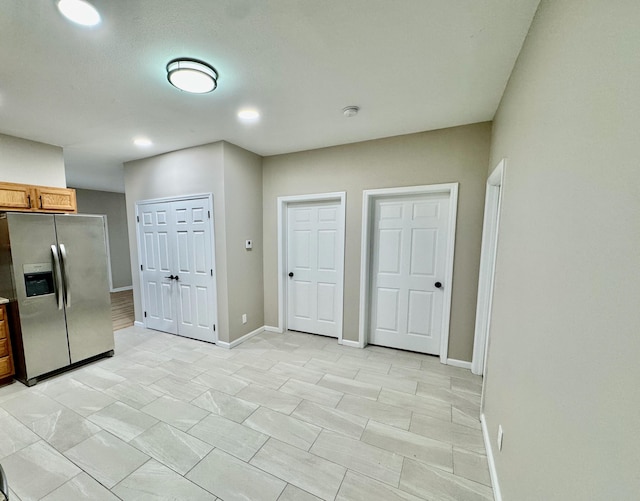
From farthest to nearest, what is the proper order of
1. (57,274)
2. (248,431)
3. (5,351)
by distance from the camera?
(57,274) → (5,351) → (248,431)

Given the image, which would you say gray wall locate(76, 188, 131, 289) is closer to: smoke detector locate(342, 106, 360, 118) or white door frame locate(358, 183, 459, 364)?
white door frame locate(358, 183, 459, 364)

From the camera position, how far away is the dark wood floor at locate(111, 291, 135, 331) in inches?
172

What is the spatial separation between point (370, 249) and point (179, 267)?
271cm

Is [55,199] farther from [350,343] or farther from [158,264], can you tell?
[350,343]

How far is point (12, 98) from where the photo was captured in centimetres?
208

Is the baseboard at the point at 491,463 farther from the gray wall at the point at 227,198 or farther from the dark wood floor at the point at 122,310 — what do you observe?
the dark wood floor at the point at 122,310

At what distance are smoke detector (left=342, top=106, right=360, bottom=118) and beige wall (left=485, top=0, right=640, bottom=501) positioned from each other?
122cm

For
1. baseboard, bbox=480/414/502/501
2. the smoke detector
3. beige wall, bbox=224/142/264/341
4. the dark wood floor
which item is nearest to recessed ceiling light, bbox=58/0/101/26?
the smoke detector

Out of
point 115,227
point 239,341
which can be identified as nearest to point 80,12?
point 239,341

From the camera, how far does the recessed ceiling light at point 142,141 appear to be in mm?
3047

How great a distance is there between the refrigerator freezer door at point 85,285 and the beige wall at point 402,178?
2095 millimetres

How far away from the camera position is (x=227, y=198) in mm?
3227

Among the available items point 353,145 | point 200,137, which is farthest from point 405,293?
point 200,137

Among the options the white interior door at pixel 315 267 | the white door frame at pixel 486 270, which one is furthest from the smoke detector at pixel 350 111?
the white door frame at pixel 486 270
